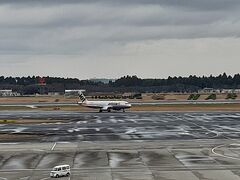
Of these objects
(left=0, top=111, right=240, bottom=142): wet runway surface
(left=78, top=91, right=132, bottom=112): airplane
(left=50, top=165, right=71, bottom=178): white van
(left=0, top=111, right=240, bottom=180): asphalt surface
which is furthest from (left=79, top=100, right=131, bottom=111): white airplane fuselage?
(left=50, top=165, right=71, bottom=178): white van

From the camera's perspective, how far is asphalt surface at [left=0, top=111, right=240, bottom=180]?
4634cm

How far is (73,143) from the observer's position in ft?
223

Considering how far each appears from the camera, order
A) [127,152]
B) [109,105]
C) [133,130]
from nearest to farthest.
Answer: [127,152] < [133,130] < [109,105]

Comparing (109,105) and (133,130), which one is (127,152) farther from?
(109,105)

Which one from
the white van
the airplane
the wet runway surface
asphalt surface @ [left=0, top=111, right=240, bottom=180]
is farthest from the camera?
the airplane

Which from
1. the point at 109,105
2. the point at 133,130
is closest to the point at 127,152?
the point at 133,130

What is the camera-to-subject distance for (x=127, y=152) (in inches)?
2322

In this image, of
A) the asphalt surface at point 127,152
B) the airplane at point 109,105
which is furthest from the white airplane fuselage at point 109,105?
the asphalt surface at point 127,152

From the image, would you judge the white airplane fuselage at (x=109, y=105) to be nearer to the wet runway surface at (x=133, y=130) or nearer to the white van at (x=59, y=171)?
the wet runway surface at (x=133, y=130)

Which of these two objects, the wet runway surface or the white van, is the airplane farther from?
the white van

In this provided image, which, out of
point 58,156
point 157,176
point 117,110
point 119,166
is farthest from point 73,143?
point 117,110

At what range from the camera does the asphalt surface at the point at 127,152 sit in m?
46.3

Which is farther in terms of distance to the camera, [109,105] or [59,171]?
[109,105]

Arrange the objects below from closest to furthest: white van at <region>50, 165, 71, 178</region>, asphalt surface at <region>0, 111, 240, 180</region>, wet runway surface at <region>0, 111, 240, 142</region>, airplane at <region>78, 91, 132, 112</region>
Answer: white van at <region>50, 165, 71, 178</region>
asphalt surface at <region>0, 111, 240, 180</region>
wet runway surface at <region>0, 111, 240, 142</region>
airplane at <region>78, 91, 132, 112</region>
